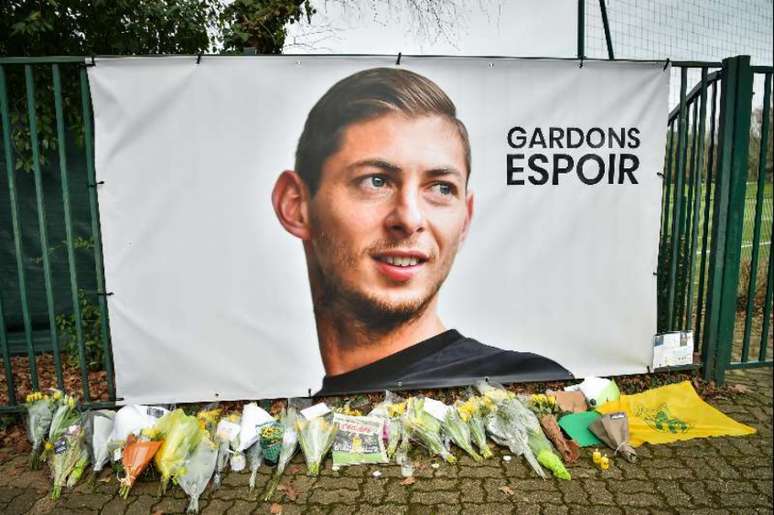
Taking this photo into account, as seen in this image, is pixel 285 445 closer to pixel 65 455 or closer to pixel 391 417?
pixel 391 417

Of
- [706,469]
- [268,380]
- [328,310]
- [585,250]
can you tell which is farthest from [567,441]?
[268,380]

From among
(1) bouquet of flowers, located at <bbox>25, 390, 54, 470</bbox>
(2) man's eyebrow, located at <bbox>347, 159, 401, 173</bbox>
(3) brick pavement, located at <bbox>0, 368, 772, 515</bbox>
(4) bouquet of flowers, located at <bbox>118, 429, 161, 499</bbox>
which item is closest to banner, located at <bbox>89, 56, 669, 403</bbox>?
(2) man's eyebrow, located at <bbox>347, 159, 401, 173</bbox>

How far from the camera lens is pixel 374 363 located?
3.74m

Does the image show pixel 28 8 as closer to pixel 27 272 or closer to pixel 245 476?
pixel 27 272

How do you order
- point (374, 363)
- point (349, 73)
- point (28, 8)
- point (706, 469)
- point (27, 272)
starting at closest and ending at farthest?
point (706, 469) → point (349, 73) → point (374, 363) → point (28, 8) → point (27, 272)

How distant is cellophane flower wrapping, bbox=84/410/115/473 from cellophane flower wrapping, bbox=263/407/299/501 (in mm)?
975

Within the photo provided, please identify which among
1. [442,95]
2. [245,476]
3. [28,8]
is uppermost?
[28,8]

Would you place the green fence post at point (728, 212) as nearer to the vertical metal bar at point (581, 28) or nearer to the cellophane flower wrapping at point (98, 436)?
the vertical metal bar at point (581, 28)

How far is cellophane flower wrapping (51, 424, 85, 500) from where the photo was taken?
9.63 feet

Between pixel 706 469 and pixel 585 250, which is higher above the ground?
pixel 585 250

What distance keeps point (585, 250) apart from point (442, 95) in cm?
147

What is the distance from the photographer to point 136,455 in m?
2.89

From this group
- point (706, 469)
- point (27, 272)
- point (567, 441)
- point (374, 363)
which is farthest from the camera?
point (27, 272)

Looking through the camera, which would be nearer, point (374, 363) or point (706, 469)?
point (706, 469)
